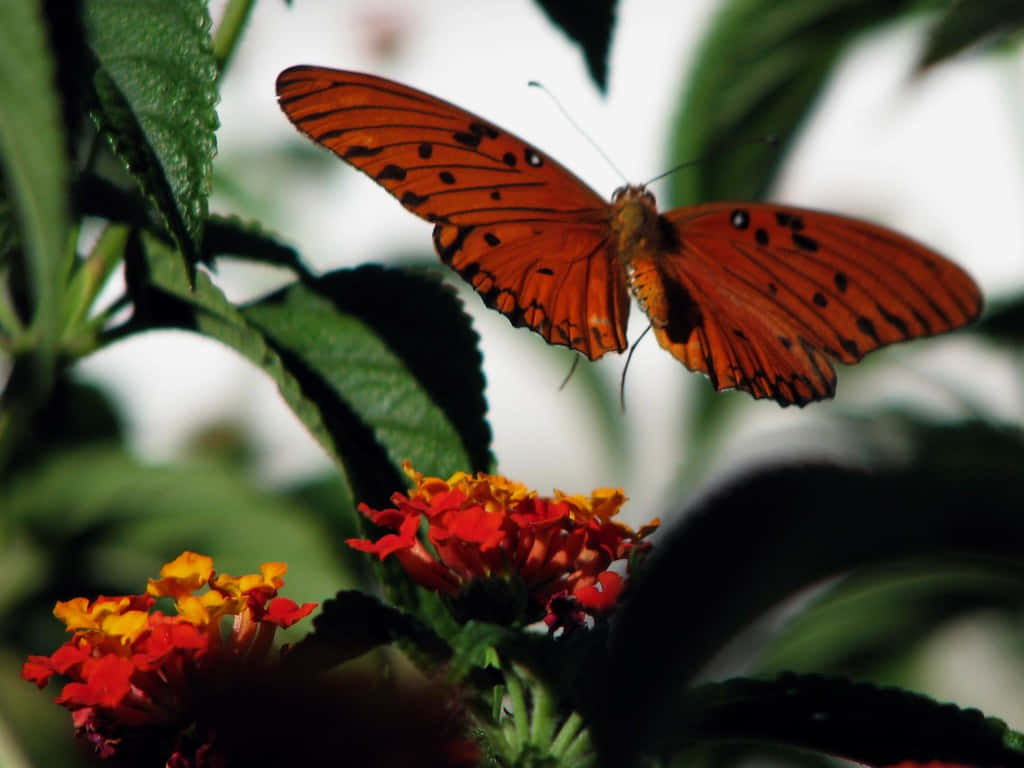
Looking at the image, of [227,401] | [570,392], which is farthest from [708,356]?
[570,392]

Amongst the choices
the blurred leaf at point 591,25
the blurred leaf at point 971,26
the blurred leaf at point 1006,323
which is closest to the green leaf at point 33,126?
the blurred leaf at point 591,25

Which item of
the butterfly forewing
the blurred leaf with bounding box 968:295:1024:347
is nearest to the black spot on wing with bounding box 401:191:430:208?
the butterfly forewing

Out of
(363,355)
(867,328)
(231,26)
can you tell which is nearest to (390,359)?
(363,355)

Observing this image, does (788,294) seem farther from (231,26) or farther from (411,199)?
(231,26)

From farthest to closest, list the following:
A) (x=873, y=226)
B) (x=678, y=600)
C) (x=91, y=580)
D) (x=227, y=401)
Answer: (x=227, y=401) < (x=91, y=580) < (x=873, y=226) < (x=678, y=600)

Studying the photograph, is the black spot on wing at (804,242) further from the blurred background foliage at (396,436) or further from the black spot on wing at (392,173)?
the black spot on wing at (392,173)

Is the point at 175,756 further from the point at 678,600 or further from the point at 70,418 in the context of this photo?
the point at 70,418

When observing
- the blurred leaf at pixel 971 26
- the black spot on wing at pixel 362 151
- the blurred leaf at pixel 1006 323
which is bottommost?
the black spot on wing at pixel 362 151
